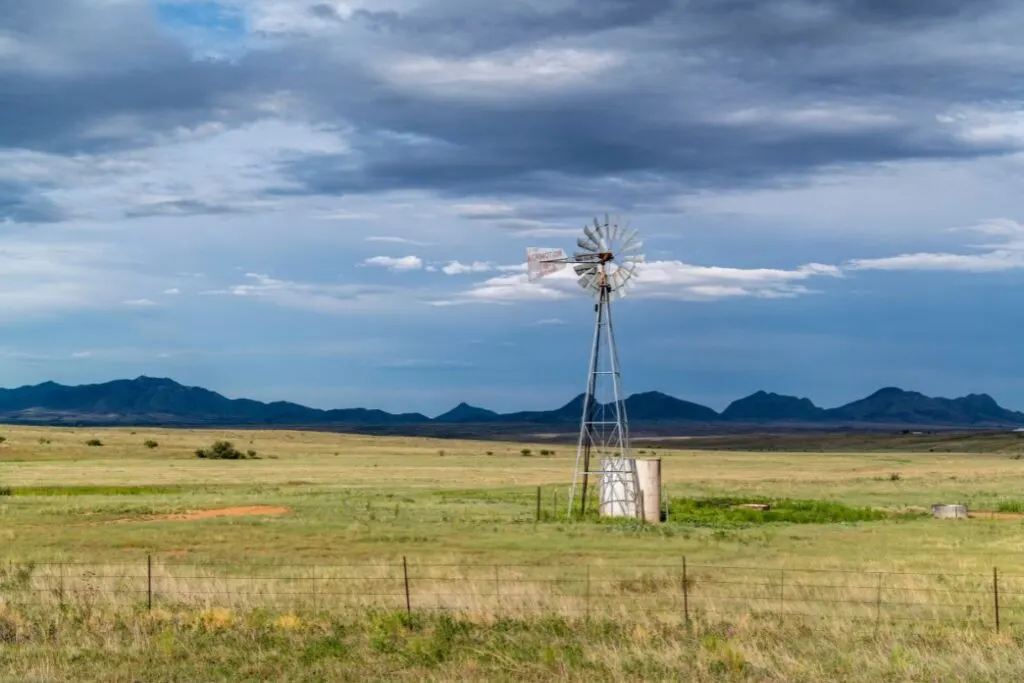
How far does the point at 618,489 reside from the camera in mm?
54250

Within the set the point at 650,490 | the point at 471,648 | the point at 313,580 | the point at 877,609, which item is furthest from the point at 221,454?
the point at 471,648

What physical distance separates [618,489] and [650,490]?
1636 mm

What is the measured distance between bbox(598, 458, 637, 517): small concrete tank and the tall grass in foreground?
1204 inches

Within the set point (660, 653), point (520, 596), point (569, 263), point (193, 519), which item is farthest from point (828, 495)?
point (660, 653)

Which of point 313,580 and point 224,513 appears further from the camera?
point 224,513

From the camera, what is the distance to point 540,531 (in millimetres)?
46031

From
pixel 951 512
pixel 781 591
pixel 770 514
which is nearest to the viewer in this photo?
pixel 781 591

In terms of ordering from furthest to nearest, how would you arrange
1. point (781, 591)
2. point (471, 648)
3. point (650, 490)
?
point (650, 490) → point (781, 591) → point (471, 648)

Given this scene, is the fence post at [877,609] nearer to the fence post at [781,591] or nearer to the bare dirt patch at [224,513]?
the fence post at [781,591]

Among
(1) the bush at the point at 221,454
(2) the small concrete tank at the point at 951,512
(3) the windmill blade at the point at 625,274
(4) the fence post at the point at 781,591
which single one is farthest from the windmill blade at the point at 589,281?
(1) the bush at the point at 221,454

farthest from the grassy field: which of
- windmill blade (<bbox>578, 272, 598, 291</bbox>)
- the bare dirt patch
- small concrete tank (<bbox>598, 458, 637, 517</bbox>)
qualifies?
windmill blade (<bbox>578, 272, 598, 291</bbox>)

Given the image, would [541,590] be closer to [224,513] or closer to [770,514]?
[224,513]

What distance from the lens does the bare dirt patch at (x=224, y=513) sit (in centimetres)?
5155

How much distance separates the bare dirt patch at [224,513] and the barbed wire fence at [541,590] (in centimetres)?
1692
